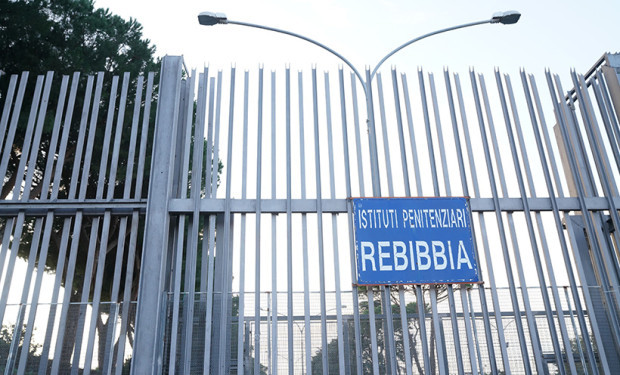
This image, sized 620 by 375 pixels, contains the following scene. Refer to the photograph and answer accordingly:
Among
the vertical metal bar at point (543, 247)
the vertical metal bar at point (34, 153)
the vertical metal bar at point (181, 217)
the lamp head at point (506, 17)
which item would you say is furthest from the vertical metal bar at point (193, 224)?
the lamp head at point (506, 17)

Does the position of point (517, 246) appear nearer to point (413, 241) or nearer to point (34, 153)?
point (413, 241)

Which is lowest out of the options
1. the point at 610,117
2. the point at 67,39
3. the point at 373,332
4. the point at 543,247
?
the point at 373,332

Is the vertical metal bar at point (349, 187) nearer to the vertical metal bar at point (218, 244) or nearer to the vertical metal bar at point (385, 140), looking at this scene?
the vertical metal bar at point (385, 140)

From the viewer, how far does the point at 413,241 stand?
739 centimetres

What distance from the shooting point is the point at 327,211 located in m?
7.57

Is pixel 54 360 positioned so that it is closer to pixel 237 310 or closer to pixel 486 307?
pixel 237 310

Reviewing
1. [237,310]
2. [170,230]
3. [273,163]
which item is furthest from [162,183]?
[237,310]

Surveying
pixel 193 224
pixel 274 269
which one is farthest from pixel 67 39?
pixel 274 269

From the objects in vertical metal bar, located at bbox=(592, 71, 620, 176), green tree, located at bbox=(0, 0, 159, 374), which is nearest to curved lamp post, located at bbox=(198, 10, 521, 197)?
vertical metal bar, located at bbox=(592, 71, 620, 176)

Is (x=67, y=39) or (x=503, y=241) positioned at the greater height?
(x=67, y=39)

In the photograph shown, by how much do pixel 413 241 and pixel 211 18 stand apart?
5031 mm

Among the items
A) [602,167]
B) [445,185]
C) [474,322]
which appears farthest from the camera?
[602,167]

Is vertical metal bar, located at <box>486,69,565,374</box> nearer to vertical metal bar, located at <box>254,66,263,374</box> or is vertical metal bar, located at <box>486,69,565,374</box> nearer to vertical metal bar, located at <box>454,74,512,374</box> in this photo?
vertical metal bar, located at <box>454,74,512,374</box>

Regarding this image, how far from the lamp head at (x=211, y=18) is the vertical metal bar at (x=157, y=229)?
2.68 ft
